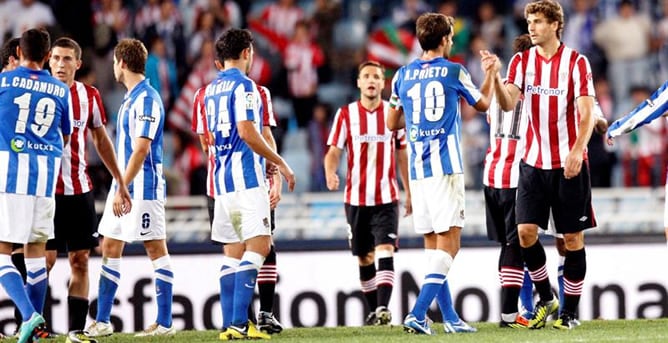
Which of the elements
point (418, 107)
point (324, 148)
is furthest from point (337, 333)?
point (324, 148)

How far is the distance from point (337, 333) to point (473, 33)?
8.30 metres

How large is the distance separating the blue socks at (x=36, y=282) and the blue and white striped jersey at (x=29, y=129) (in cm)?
66

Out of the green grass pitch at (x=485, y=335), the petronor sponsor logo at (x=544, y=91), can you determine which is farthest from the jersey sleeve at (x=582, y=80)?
the green grass pitch at (x=485, y=335)

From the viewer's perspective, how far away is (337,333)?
10.1m

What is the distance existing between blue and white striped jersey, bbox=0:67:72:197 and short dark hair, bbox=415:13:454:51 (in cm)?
237

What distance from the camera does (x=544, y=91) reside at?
30.1 feet

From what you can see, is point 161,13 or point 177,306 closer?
point 177,306

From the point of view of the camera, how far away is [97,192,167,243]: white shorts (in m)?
9.56

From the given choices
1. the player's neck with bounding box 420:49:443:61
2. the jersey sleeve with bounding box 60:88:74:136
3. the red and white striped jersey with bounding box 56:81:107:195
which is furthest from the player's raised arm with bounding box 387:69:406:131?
the jersey sleeve with bounding box 60:88:74:136

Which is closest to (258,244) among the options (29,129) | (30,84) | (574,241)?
(29,129)

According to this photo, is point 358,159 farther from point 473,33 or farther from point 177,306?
point 473,33

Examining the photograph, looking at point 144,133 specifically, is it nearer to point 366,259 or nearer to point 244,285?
point 244,285

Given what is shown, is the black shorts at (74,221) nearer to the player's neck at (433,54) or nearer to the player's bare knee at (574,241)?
the player's neck at (433,54)

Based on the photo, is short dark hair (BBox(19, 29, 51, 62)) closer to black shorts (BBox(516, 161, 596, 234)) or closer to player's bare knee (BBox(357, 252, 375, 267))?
black shorts (BBox(516, 161, 596, 234))
